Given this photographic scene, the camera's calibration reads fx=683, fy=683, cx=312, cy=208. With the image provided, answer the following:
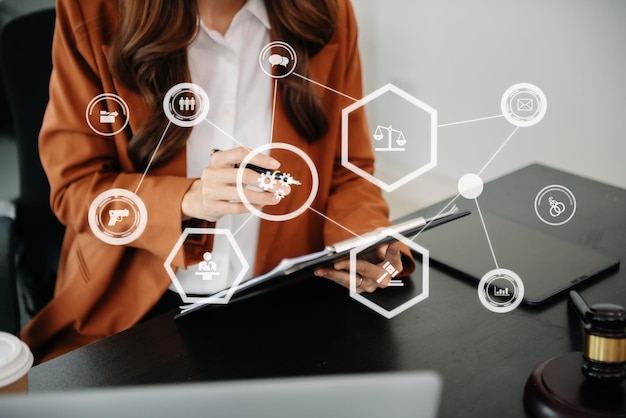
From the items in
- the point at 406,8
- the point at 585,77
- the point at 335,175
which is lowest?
the point at 335,175

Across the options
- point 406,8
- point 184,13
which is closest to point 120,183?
point 184,13

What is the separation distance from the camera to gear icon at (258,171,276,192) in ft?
2.32

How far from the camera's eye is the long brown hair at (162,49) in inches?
29.7

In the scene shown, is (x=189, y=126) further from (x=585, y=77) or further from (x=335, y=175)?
(x=585, y=77)

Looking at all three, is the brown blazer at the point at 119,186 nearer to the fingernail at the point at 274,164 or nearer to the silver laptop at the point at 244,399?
the fingernail at the point at 274,164

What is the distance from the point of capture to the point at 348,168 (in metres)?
Result: 0.93

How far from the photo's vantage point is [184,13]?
0.77 meters

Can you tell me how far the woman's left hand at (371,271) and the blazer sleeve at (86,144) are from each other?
0.59 feet

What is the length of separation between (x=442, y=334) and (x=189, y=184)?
32 cm

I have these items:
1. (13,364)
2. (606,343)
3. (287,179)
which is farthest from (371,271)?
(13,364)

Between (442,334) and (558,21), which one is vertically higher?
(558,21)

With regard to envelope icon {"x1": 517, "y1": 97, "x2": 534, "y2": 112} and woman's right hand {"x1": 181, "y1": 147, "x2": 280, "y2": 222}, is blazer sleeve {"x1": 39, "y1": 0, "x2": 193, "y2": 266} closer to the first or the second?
woman's right hand {"x1": 181, "y1": 147, "x2": 280, "y2": 222}

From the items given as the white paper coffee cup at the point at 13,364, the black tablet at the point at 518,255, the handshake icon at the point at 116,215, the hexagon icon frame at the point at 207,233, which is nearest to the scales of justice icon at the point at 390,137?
the black tablet at the point at 518,255

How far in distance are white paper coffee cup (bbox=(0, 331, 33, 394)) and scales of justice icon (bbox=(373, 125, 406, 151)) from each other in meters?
0.53
